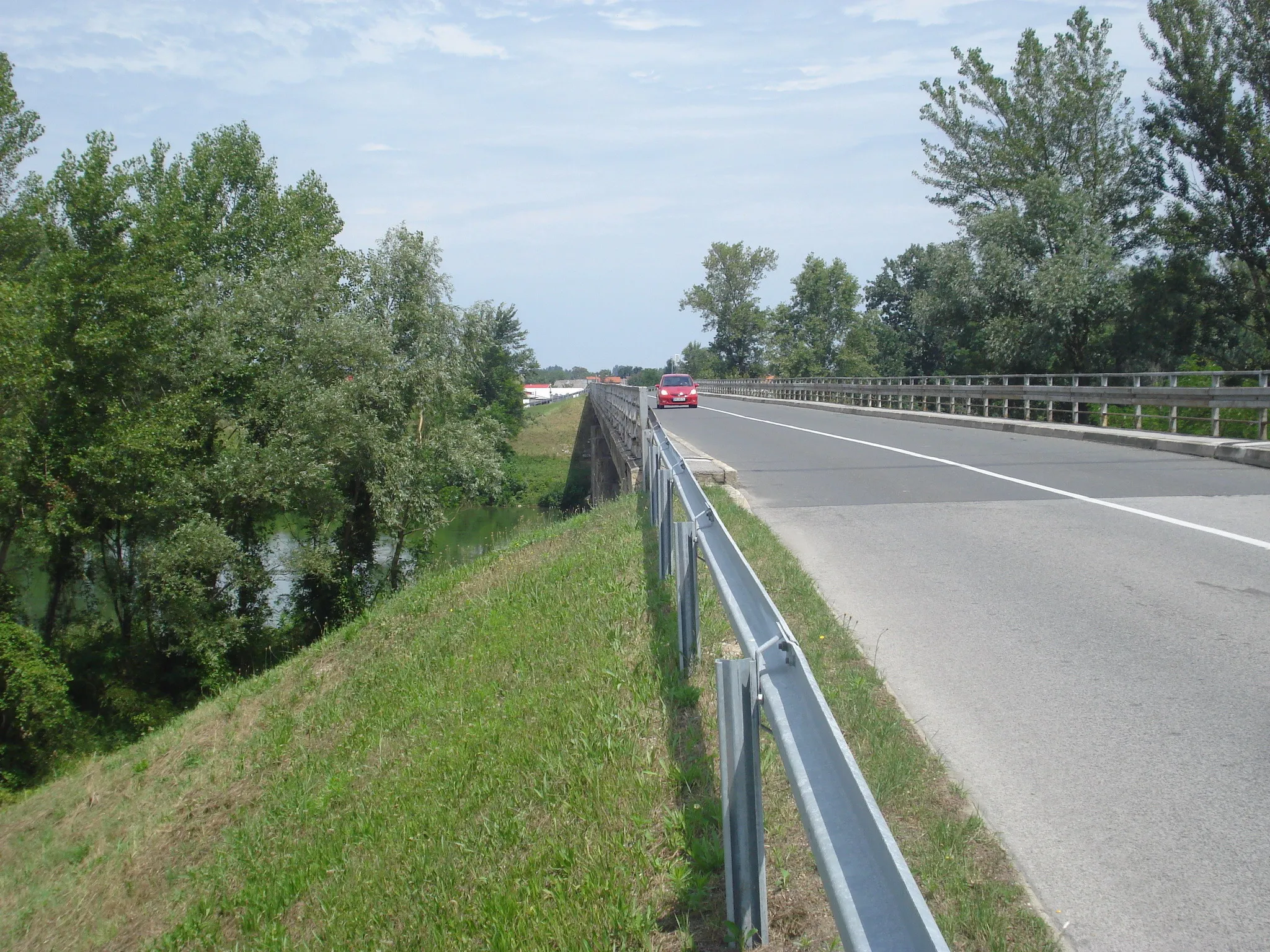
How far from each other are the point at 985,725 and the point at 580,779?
75.9 inches

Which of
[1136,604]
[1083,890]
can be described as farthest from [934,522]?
[1083,890]

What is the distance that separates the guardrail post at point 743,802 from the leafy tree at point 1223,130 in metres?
38.3

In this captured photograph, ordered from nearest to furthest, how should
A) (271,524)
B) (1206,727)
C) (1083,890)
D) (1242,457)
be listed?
(1083,890) < (1206,727) < (1242,457) < (271,524)

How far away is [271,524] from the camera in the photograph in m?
29.9

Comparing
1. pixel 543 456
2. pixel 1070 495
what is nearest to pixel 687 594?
pixel 1070 495

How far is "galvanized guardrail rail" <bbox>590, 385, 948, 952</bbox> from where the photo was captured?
181 cm

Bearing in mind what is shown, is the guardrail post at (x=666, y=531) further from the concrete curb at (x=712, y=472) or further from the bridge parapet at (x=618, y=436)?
the bridge parapet at (x=618, y=436)

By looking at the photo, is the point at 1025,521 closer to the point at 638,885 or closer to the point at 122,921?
the point at 638,885

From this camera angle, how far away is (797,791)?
223 cm

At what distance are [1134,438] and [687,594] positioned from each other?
14.8 m

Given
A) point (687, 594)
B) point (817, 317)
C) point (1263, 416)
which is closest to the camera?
point (687, 594)

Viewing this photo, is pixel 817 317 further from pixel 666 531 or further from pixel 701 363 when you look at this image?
pixel 666 531

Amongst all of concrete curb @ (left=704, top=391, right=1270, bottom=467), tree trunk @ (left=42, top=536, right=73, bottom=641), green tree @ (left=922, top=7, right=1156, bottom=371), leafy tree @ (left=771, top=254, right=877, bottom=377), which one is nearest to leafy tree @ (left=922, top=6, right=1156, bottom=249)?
green tree @ (left=922, top=7, right=1156, bottom=371)

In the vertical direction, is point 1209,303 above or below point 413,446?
above
